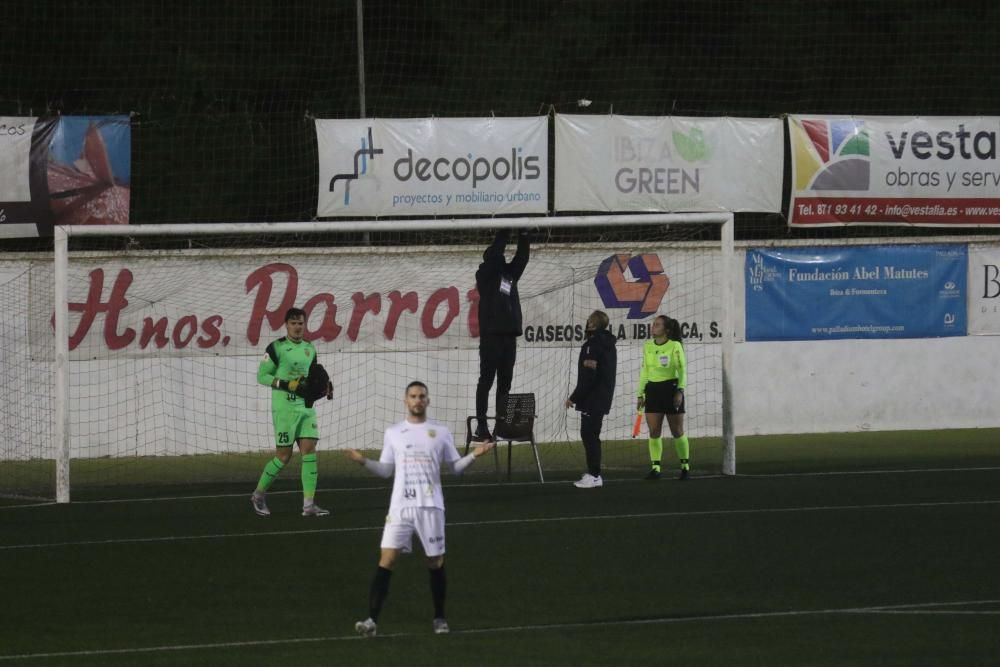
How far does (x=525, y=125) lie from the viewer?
22703mm

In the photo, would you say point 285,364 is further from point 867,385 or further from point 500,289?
point 867,385

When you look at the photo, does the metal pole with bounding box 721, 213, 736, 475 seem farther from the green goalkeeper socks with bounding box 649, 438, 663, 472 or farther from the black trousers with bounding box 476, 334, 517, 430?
the black trousers with bounding box 476, 334, 517, 430

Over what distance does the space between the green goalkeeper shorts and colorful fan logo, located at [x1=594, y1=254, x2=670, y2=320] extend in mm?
8734

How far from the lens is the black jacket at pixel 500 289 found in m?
17.4

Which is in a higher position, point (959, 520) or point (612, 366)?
point (612, 366)

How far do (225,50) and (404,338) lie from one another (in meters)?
15.9

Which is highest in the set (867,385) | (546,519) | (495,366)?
(495,366)

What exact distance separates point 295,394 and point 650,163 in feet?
31.0

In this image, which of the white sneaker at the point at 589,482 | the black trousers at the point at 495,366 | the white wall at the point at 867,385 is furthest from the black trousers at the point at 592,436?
the white wall at the point at 867,385

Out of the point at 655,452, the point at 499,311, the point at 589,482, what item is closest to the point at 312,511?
the point at 499,311

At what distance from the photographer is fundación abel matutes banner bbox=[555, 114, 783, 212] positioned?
23.0 metres

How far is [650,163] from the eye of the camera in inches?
912

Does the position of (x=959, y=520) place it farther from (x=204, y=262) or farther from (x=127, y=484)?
(x=204, y=262)

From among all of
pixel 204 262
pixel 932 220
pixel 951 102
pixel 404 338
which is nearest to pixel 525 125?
pixel 404 338
